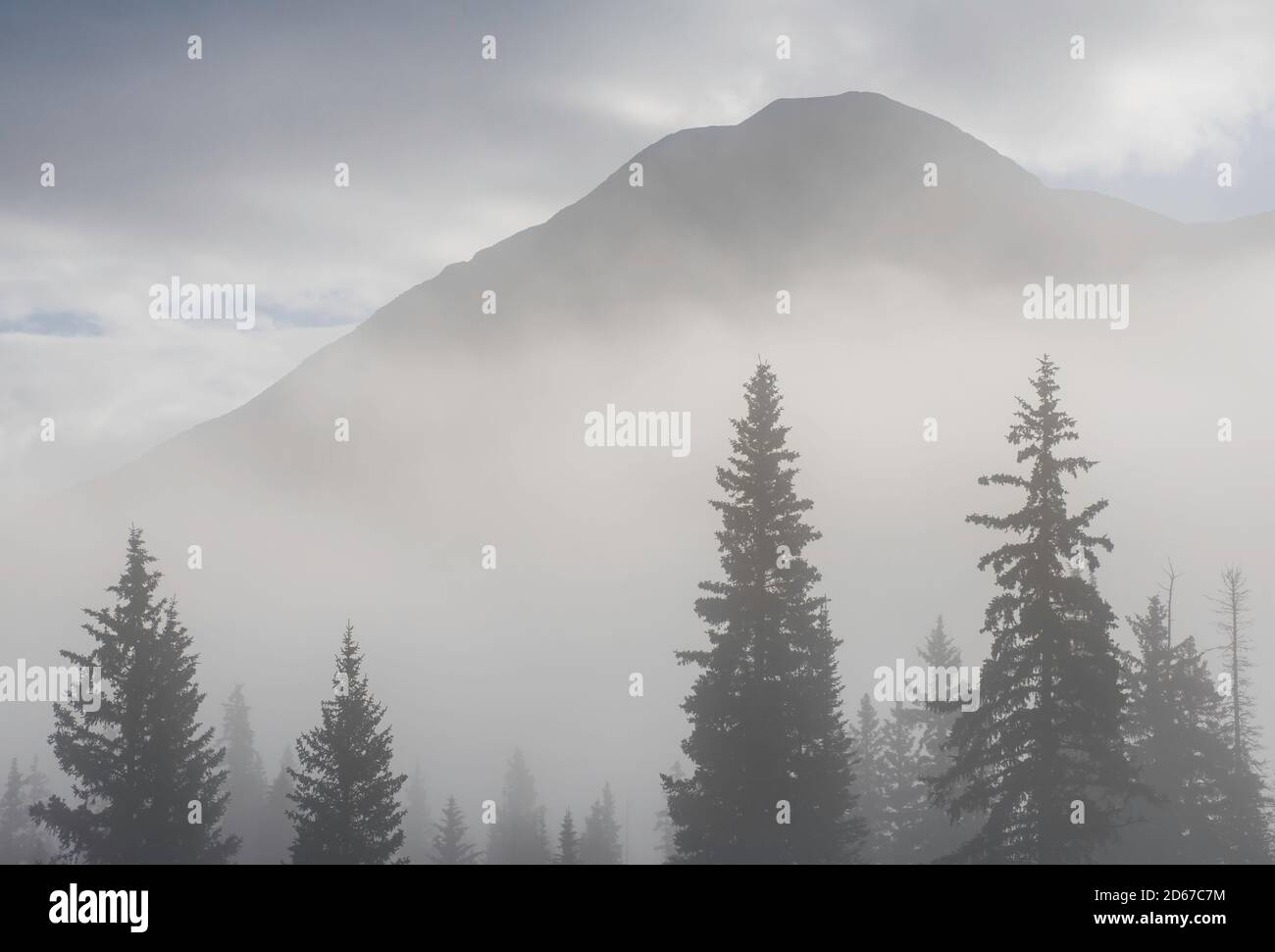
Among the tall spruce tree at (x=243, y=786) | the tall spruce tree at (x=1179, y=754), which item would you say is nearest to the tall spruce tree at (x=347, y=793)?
the tall spruce tree at (x=1179, y=754)

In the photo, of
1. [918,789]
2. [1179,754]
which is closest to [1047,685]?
[1179,754]

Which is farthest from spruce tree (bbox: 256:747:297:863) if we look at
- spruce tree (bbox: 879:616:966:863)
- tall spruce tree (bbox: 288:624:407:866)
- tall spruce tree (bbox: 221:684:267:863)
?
tall spruce tree (bbox: 288:624:407:866)

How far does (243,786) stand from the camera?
81.8 meters

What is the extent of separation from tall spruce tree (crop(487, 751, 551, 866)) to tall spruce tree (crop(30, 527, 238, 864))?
37.7 m

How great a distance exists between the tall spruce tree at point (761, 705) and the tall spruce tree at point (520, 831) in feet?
129

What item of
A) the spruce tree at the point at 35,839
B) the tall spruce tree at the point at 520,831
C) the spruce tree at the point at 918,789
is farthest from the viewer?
the tall spruce tree at the point at 520,831

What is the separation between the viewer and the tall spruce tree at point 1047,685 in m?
23.8

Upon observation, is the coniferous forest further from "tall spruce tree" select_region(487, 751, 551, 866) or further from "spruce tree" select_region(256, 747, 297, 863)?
"spruce tree" select_region(256, 747, 297, 863)

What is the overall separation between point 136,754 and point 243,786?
58.4 meters

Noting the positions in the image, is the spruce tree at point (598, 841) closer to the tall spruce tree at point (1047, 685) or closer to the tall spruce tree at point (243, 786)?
the tall spruce tree at point (243, 786)

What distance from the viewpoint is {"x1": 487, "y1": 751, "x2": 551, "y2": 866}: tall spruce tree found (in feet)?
240
